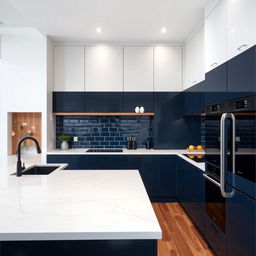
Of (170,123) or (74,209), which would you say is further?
(170,123)

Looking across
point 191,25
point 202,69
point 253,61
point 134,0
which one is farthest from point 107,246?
point 191,25

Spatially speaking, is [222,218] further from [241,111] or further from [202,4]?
[202,4]

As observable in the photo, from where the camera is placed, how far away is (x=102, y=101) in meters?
4.05

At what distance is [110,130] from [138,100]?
76 cm

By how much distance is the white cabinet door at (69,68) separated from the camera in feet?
13.3

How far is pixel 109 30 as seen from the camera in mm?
3523

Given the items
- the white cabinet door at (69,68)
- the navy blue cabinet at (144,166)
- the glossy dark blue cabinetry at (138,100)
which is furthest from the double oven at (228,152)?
the white cabinet door at (69,68)

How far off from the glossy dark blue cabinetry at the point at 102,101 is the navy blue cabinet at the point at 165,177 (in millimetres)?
1130

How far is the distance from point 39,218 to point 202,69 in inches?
109

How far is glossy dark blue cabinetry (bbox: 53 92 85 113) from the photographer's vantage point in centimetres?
404

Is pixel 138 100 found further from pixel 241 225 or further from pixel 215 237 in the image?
pixel 241 225

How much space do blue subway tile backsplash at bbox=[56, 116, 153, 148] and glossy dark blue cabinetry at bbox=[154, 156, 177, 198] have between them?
2.13ft

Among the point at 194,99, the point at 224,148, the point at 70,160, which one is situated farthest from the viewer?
the point at 70,160

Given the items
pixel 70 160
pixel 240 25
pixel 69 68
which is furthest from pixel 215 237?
pixel 69 68
